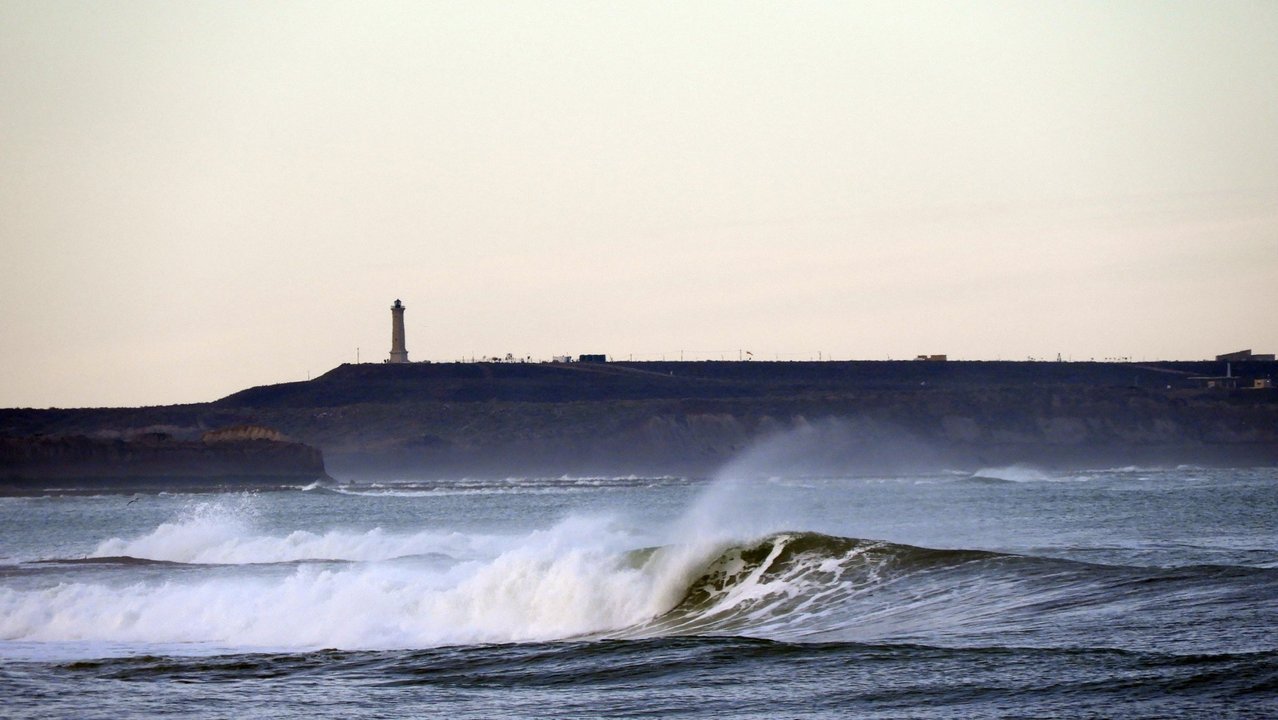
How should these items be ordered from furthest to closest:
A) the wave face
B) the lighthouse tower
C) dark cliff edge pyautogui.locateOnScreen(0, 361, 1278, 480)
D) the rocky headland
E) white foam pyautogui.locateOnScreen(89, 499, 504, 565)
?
the lighthouse tower
dark cliff edge pyautogui.locateOnScreen(0, 361, 1278, 480)
the rocky headland
white foam pyautogui.locateOnScreen(89, 499, 504, 565)
the wave face

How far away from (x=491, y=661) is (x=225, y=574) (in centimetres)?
1384

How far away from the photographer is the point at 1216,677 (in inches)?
480

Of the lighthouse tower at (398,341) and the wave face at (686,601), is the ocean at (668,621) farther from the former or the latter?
the lighthouse tower at (398,341)

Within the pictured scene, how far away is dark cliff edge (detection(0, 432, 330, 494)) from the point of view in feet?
290

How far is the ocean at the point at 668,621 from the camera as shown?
13.0 m

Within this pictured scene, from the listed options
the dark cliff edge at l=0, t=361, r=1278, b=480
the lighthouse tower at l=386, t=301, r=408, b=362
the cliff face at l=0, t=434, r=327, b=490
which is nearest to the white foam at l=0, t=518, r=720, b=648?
the cliff face at l=0, t=434, r=327, b=490

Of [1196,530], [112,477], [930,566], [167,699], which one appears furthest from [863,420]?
[167,699]

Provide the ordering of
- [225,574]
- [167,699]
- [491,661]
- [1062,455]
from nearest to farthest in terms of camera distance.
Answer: [167,699] → [491,661] → [225,574] → [1062,455]

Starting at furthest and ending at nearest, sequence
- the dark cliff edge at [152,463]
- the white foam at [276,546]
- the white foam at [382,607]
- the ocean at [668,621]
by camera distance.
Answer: the dark cliff edge at [152,463] < the white foam at [276,546] < the white foam at [382,607] < the ocean at [668,621]

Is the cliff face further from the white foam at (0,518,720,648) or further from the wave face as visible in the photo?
the white foam at (0,518,720,648)

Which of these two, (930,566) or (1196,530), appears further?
(1196,530)

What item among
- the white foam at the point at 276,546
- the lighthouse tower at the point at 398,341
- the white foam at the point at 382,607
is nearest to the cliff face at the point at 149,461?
the lighthouse tower at the point at 398,341

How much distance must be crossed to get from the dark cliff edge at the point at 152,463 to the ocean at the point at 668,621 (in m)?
52.5

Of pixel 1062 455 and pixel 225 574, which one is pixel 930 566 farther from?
pixel 1062 455
